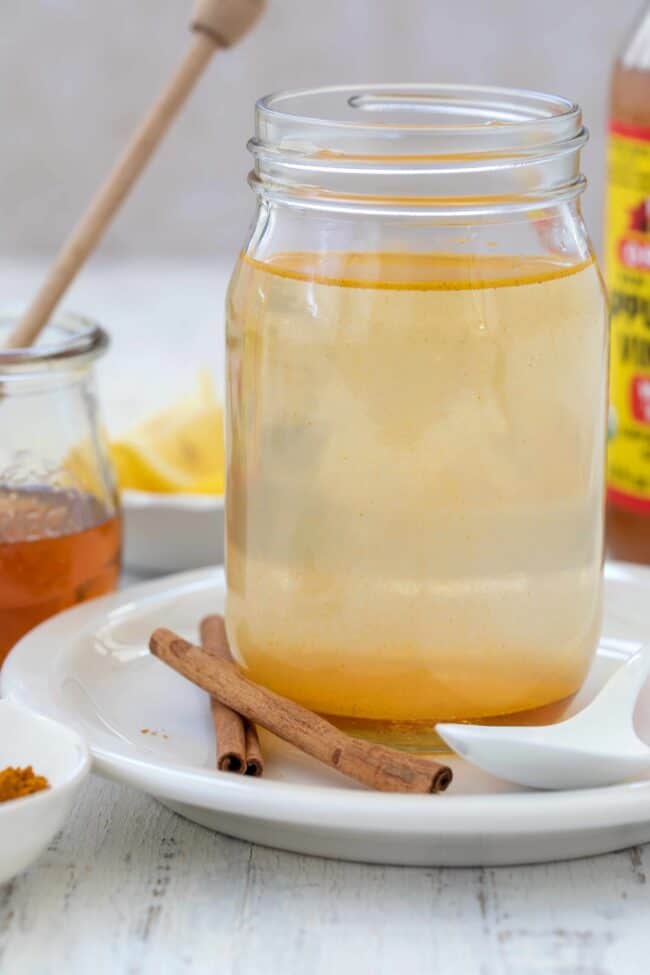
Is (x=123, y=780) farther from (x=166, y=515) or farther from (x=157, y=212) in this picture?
(x=157, y=212)

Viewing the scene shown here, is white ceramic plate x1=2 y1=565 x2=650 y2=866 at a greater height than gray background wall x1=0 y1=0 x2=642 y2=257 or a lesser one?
greater

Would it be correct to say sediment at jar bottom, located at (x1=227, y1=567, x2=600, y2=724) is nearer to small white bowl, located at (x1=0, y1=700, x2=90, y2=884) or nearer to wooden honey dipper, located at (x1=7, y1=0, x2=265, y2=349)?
small white bowl, located at (x1=0, y1=700, x2=90, y2=884)

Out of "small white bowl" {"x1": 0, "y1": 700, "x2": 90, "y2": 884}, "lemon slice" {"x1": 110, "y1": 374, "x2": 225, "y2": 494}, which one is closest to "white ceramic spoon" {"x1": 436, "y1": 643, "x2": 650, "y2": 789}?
"small white bowl" {"x1": 0, "y1": 700, "x2": 90, "y2": 884}

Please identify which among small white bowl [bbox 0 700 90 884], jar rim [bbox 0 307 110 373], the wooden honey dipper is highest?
the wooden honey dipper

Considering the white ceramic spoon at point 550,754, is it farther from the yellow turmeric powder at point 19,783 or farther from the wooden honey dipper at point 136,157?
the wooden honey dipper at point 136,157

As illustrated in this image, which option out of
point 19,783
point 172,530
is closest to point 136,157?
point 172,530

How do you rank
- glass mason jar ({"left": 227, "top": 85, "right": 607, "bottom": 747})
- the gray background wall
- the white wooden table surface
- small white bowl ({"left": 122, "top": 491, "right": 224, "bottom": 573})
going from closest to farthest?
the white wooden table surface
glass mason jar ({"left": 227, "top": 85, "right": 607, "bottom": 747})
small white bowl ({"left": 122, "top": 491, "right": 224, "bottom": 573})
the gray background wall
